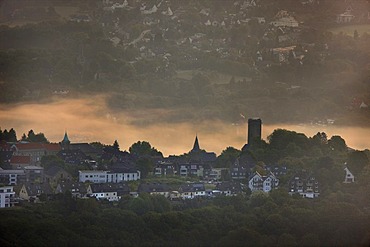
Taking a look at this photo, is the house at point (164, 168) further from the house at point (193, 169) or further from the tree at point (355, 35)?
the tree at point (355, 35)

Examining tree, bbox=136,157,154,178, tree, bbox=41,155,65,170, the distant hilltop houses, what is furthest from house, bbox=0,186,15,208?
tree, bbox=136,157,154,178

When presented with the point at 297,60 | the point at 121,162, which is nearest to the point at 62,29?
the point at 121,162

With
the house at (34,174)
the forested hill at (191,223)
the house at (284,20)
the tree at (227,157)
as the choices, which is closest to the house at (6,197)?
the forested hill at (191,223)

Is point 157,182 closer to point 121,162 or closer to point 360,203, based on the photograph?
point 121,162

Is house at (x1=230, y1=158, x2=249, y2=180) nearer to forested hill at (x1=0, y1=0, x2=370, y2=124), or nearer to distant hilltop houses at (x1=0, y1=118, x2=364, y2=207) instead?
distant hilltop houses at (x1=0, y1=118, x2=364, y2=207)

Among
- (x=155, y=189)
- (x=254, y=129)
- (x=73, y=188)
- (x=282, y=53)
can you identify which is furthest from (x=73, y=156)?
(x=282, y=53)

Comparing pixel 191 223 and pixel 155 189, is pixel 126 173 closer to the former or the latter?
pixel 155 189
